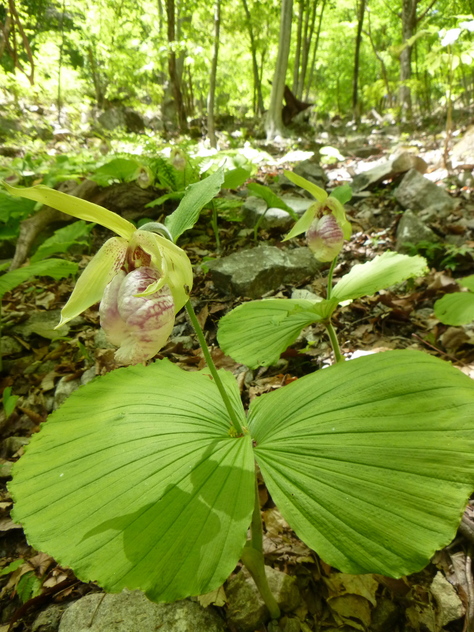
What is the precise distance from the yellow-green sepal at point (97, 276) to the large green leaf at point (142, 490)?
0.37 m

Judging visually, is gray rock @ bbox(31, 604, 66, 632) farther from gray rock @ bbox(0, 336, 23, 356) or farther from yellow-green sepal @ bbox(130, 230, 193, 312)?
gray rock @ bbox(0, 336, 23, 356)

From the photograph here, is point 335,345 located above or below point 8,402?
above

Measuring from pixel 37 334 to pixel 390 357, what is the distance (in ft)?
8.19

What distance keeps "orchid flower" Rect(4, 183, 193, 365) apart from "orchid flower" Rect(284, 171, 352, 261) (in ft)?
3.12

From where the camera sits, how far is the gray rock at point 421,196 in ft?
12.9

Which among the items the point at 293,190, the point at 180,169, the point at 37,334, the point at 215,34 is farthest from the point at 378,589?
the point at 215,34

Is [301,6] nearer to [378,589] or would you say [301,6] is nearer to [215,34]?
[215,34]

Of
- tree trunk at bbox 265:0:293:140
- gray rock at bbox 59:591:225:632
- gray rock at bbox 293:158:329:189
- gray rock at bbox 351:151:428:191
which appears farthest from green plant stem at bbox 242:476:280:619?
tree trunk at bbox 265:0:293:140

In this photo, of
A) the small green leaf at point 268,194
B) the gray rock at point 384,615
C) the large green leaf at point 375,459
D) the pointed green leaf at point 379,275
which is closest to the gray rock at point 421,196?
the small green leaf at point 268,194

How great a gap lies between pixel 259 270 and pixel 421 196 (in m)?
2.41

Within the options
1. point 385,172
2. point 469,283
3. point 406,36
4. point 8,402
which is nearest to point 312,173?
point 385,172

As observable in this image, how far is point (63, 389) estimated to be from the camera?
2.22 meters

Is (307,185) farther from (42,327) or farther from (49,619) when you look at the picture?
(42,327)

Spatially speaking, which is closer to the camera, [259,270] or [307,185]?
[307,185]
